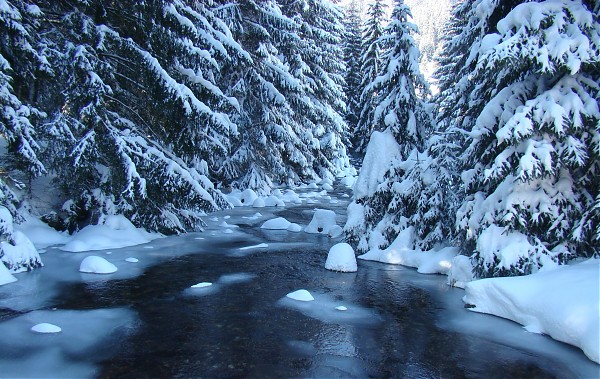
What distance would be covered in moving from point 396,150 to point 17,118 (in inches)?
383

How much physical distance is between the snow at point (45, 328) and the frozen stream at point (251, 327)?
0.10 metres

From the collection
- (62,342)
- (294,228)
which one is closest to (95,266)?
(62,342)

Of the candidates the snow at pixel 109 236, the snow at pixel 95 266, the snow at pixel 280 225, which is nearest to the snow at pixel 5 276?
the snow at pixel 95 266

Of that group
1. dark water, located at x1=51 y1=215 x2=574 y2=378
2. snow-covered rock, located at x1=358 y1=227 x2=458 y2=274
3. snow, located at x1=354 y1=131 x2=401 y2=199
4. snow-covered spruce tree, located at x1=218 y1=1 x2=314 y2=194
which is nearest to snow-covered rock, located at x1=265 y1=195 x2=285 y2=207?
snow-covered spruce tree, located at x1=218 y1=1 x2=314 y2=194

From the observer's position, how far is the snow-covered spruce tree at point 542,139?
7332 millimetres

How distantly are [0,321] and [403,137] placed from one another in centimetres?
1099

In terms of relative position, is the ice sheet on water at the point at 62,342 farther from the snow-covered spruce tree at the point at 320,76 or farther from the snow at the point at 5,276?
the snow-covered spruce tree at the point at 320,76

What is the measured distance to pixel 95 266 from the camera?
360 inches

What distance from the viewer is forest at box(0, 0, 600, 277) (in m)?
7.61

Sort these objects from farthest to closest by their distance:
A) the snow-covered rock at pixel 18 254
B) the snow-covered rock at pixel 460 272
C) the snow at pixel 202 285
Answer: the snow-covered rock at pixel 460 272 < the snow-covered rock at pixel 18 254 < the snow at pixel 202 285

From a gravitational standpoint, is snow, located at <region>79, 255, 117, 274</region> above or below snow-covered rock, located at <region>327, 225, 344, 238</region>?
below

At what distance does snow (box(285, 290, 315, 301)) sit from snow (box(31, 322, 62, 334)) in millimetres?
3786

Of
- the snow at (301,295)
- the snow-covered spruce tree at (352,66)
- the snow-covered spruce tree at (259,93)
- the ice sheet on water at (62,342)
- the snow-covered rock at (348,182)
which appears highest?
the snow-covered spruce tree at (352,66)

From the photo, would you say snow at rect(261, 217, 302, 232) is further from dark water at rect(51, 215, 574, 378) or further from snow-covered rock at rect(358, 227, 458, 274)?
dark water at rect(51, 215, 574, 378)
